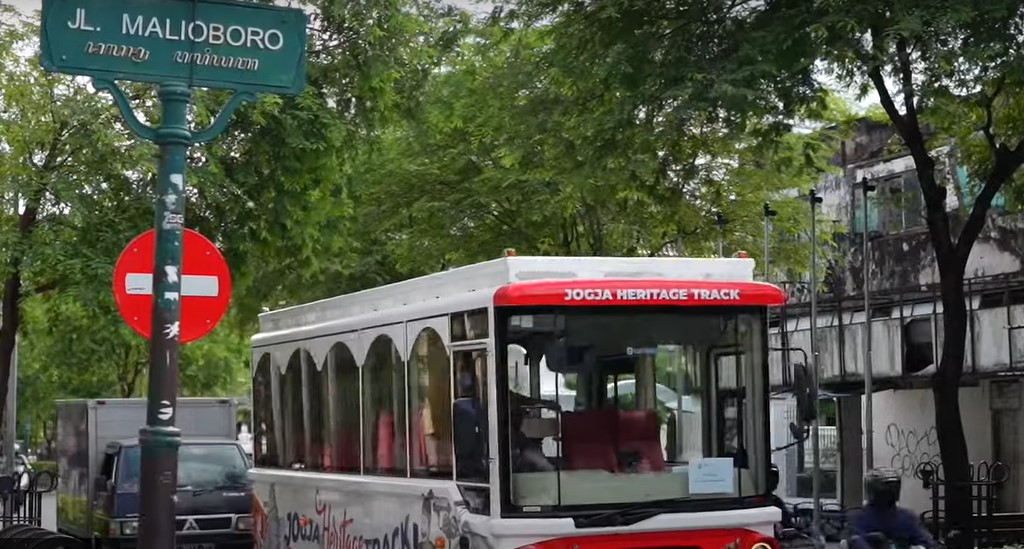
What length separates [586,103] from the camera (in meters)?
18.5

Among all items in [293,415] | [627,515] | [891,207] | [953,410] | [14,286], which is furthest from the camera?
[891,207]

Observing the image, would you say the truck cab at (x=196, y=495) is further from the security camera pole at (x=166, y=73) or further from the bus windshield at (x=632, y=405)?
the security camera pole at (x=166, y=73)

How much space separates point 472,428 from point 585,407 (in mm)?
746

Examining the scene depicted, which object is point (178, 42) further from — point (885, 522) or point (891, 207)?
point (891, 207)

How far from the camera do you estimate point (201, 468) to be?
68.3ft

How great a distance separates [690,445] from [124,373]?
129 ft

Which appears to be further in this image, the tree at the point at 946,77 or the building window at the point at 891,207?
the building window at the point at 891,207

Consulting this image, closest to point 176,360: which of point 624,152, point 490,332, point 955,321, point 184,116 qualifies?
point 184,116

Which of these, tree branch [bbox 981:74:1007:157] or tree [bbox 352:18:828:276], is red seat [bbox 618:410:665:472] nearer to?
tree branch [bbox 981:74:1007:157]

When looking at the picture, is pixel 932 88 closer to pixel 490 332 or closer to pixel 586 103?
pixel 586 103

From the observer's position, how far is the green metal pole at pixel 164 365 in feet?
28.5

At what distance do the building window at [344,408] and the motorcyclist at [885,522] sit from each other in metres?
4.18

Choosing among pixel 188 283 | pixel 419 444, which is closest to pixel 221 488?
pixel 419 444

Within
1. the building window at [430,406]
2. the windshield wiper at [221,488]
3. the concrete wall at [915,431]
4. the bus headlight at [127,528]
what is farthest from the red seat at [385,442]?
the concrete wall at [915,431]
